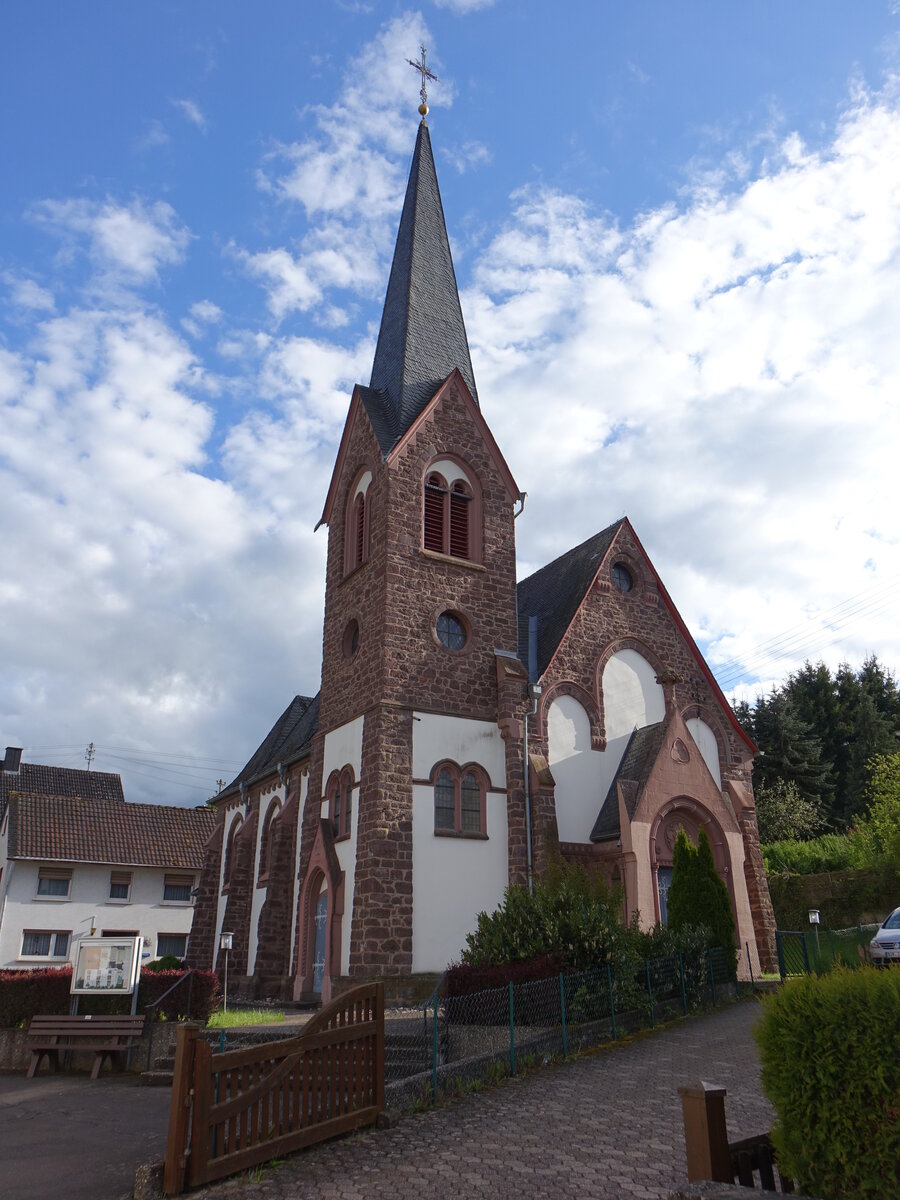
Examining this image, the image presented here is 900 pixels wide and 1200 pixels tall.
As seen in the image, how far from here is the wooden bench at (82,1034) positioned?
16.4m

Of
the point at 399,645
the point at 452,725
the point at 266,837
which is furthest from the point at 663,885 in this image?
the point at 266,837

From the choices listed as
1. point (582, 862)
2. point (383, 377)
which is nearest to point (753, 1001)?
point (582, 862)

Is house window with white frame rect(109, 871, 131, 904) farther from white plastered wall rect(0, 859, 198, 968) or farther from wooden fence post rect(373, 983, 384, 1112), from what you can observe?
wooden fence post rect(373, 983, 384, 1112)

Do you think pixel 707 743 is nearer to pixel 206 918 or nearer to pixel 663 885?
pixel 663 885

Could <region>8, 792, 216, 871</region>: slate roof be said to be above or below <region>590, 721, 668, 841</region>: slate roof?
above

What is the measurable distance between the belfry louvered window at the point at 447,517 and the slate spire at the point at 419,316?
188cm

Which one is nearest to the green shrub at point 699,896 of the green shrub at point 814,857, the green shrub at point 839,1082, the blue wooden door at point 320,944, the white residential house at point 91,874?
the blue wooden door at point 320,944

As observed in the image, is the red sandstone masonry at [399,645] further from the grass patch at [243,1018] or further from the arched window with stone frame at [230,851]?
the arched window with stone frame at [230,851]

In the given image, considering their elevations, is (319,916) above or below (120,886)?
below

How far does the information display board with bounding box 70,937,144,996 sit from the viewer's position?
17500 mm

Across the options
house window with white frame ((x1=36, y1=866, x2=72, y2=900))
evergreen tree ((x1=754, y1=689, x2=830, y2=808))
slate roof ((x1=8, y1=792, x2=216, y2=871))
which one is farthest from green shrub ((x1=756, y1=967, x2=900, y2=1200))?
evergreen tree ((x1=754, y1=689, x2=830, y2=808))

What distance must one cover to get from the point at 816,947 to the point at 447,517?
13346 mm

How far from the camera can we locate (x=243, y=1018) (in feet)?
61.3

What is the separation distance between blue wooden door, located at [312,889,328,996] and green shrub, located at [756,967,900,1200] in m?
16.9
